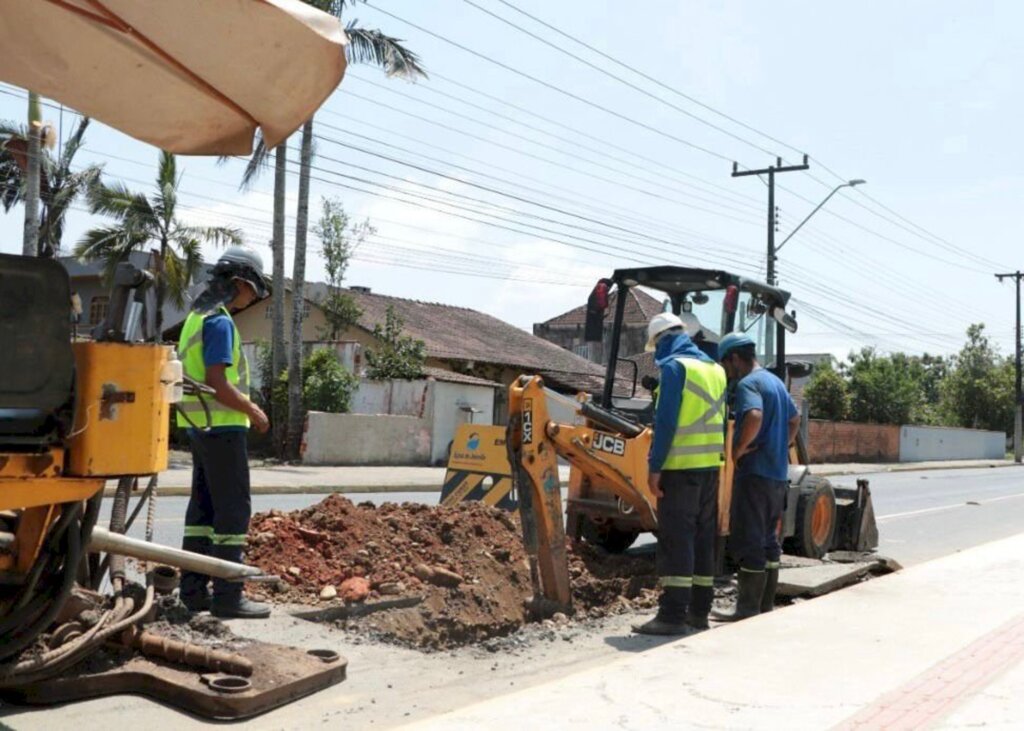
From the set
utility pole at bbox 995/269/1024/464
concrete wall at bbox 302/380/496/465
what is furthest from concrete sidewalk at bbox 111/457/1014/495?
utility pole at bbox 995/269/1024/464

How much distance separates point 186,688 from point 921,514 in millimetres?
15616

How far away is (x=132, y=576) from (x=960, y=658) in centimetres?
472

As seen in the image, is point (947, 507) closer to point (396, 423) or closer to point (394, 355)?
point (396, 423)

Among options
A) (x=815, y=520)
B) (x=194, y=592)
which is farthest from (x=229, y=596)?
(x=815, y=520)

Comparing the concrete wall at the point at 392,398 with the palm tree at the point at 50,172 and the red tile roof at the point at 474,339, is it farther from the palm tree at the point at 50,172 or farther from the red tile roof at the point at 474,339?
the palm tree at the point at 50,172

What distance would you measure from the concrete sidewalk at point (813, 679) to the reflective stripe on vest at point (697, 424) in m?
1.01

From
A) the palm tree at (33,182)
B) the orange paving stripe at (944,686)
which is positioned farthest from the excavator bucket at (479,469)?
the palm tree at (33,182)

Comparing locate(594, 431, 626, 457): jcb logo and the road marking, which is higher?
locate(594, 431, 626, 457): jcb logo

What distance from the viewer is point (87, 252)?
24234mm

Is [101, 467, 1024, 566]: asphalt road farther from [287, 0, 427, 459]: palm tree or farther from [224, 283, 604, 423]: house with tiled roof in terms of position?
[224, 283, 604, 423]: house with tiled roof

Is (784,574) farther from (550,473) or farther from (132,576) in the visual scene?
(132,576)

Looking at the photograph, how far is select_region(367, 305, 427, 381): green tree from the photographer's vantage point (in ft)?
94.6

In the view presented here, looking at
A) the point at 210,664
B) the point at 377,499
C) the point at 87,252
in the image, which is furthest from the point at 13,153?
the point at 210,664

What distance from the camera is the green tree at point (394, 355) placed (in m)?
28.8
